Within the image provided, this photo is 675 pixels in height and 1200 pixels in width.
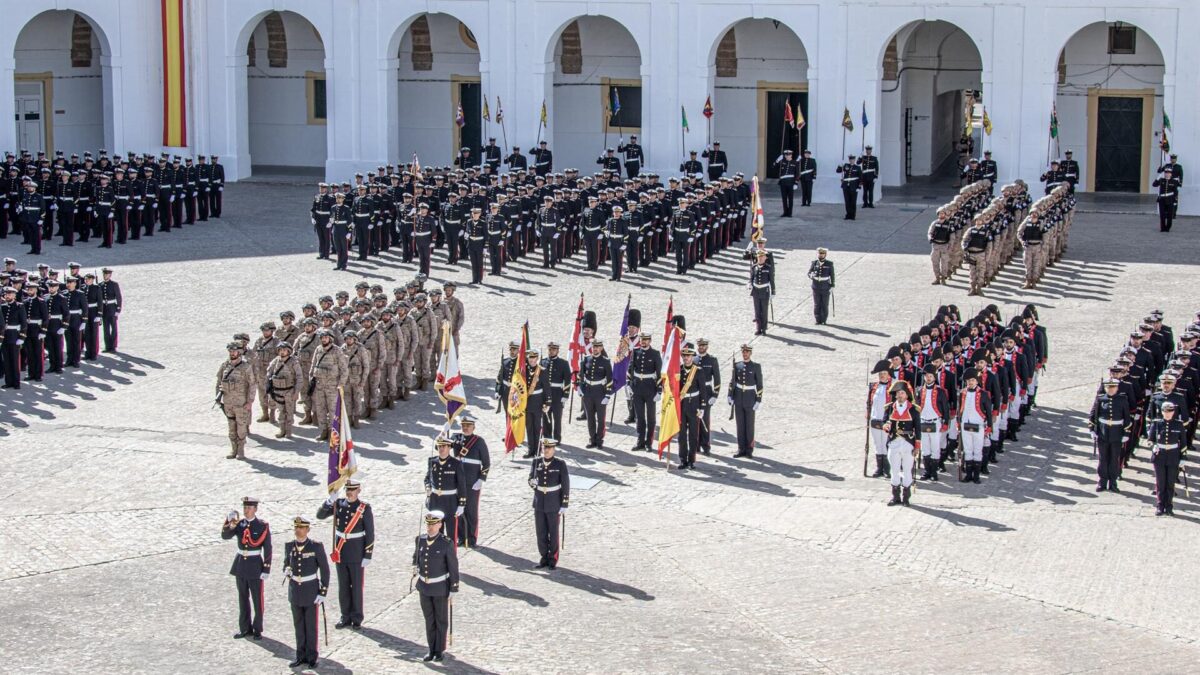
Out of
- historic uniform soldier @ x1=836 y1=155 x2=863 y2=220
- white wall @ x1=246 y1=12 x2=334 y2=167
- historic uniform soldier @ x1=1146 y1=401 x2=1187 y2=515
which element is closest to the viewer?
historic uniform soldier @ x1=1146 y1=401 x2=1187 y2=515

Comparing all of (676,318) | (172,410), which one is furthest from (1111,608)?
(172,410)

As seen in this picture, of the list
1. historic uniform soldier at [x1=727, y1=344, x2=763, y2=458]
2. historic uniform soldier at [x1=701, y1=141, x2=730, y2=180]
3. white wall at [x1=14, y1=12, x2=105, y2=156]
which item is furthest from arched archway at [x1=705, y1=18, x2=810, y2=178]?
historic uniform soldier at [x1=727, y1=344, x2=763, y2=458]

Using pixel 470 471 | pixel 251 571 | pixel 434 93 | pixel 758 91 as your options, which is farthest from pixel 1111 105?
pixel 251 571

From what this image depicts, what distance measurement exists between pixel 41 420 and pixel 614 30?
22.6 meters

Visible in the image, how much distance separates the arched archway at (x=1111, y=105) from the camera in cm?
3781

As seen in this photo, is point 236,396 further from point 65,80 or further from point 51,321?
point 65,80

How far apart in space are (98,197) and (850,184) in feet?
44.6

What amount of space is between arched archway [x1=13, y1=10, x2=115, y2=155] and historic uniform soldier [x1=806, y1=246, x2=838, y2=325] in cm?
2065

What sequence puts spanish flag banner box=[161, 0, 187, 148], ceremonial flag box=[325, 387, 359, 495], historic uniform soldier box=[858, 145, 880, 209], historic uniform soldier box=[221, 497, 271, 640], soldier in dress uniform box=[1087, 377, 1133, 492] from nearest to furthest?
historic uniform soldier box=[221, 497, 271, 640] → ceremonial flag box=[325, 387, 359, 495] → soldier in dress uniform box=[1087, 377, 1133, 492] → historic uniform soldier box=[858, 145, 880, 209] → spanish flag banner box=[161, 0, 187, 148]

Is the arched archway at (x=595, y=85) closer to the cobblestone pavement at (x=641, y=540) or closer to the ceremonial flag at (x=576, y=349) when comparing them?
the cobblestone pavement at (x=641, y=540)

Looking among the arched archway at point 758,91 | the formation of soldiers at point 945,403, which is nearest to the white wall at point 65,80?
the arched archway at point 758,91

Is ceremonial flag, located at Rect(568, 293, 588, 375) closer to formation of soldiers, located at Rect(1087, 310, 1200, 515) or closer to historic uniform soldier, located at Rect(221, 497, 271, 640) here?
formation of soldiers, located at Rect(1087, 310, 1200, 515)

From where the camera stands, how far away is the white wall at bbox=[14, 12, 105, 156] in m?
40.7

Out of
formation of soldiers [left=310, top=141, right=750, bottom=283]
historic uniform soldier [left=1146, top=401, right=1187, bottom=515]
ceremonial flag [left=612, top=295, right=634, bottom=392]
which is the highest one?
formation of soldiers [left=310, top=141, right=750, bottom=283]
